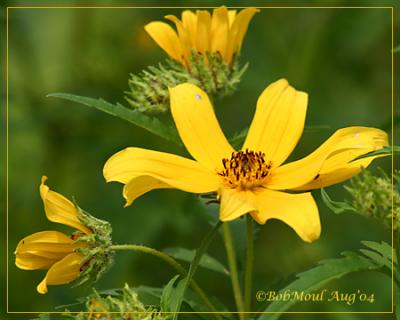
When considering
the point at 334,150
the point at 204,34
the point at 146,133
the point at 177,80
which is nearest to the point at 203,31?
the point at 204,34

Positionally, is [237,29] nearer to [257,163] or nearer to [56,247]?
[257,163]

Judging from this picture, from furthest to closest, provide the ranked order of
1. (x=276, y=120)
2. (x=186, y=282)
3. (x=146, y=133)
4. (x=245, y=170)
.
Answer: (x=146, y=133) < (x=276, y=120) < (x=245, y=170) < (x=186, y=282)

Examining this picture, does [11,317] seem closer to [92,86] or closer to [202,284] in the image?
[202,284]

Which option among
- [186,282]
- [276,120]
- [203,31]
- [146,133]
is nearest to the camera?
[186,282]

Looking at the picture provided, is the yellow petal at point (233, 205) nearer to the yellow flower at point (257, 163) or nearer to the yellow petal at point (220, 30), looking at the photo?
the yellow flower at point (257, 163)

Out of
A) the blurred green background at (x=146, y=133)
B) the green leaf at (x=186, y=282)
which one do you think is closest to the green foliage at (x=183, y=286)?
the green leaf at (x=186, y=282)
